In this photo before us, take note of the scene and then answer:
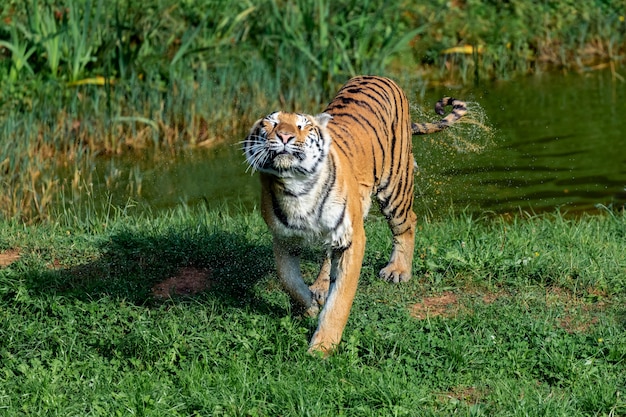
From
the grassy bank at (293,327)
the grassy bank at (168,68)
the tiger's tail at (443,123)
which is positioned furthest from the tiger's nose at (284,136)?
the grassy bank at (168,68)

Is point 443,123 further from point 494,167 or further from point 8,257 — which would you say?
point 8,257

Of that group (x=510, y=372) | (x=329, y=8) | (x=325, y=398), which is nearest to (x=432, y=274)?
(x=510, y=372)

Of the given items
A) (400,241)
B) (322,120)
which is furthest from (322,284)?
(322,120)

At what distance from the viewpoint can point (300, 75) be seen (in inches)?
382

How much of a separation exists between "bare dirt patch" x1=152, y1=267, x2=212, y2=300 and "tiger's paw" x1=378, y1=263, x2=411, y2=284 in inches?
38.4

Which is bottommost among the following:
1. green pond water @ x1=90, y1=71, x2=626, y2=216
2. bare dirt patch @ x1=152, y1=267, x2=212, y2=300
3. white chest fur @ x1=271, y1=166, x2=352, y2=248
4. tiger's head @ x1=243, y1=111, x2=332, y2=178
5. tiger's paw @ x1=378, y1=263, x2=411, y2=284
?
green pond water @ x1=90, y1=71, x2=626, y2=216

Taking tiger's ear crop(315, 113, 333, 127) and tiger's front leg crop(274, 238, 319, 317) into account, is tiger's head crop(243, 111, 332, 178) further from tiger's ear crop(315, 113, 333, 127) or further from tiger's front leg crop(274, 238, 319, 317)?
tiger's front leg crop(274, 238, 319, 317)

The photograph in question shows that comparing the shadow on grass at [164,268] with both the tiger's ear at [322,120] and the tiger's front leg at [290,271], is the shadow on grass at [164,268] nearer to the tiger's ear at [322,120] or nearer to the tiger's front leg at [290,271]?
the tiger's front leg at [290,271]

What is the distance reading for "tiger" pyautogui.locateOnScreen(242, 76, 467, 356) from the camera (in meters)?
4.88

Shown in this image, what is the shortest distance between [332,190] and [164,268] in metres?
1.47

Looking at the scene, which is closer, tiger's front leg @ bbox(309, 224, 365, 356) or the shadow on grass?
tiger's front leg @ bbox(309, 224, 365, 356)

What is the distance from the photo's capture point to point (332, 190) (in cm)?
505

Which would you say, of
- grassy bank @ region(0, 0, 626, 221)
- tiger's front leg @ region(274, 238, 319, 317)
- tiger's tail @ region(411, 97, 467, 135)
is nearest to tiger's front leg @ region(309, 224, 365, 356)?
tiger's front leg @ region(274, 238, 319, 317)

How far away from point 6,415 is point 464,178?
14.6 ft
